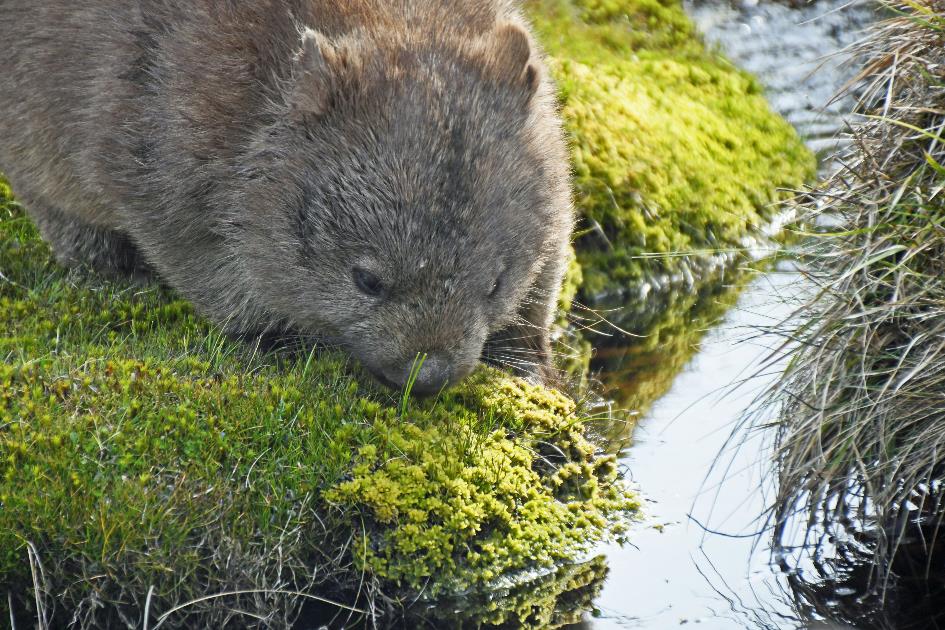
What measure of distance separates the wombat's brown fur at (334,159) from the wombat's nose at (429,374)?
10 millimetres

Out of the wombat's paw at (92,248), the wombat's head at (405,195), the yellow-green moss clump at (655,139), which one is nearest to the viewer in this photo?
the wombat's head at (405,195)

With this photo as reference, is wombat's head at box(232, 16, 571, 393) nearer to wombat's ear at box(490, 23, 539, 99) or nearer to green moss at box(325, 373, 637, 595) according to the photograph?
wombat's ear at box(490, 23, 539, 99)

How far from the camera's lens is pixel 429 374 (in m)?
4.88

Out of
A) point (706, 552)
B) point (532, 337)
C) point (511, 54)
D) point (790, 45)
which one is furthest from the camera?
point (790, 45)

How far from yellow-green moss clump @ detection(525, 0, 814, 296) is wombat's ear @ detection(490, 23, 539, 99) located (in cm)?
279

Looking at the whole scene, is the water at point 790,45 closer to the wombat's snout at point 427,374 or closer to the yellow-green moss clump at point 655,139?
the yellow-green moss clump at point 655,139

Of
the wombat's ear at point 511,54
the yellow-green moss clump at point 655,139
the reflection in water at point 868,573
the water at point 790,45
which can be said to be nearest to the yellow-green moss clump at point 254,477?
the reflection in water at point 868,573

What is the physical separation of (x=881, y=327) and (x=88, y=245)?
4.25 m

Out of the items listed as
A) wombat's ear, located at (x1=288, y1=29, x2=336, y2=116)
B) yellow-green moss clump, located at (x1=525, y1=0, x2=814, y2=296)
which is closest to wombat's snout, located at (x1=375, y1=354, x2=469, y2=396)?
wombat's ear, located at (x1=288, y1=29, x2=336, y2=116)

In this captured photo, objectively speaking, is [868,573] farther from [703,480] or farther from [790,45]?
[790,45]

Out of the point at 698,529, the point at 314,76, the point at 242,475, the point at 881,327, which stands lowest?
the point at 242,475

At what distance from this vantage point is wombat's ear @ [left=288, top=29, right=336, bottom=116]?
496cm

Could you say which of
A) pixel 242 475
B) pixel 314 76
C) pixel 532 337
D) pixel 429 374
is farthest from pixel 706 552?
pixel 314 76

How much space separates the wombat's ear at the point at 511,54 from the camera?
5.23 metres
